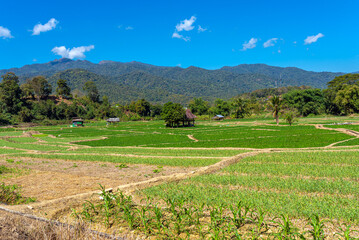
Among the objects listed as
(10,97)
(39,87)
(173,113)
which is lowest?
(173,113)

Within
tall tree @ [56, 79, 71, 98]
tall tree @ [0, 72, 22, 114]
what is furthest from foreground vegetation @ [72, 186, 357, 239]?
tall tree @ [56, 79, 71, 98]

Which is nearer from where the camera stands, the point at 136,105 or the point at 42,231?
the point at 42,231

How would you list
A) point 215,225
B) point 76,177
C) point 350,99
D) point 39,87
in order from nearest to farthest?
point 215,225
point 76,177
point 350,99
point 39,87

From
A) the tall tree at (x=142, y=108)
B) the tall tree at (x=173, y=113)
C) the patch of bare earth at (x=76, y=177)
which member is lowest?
→ the patch of bare earth at (x=76, y=177)

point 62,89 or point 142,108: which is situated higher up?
point 62,89

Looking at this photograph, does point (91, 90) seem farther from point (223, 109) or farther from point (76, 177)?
point (76, 177)

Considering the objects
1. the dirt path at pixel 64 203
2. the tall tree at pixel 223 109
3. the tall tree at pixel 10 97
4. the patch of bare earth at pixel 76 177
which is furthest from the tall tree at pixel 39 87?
the dirt path at pixel 64 203

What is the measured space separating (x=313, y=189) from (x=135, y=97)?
629 ft

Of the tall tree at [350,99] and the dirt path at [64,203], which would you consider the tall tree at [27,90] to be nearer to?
the dirt path at [64,203]

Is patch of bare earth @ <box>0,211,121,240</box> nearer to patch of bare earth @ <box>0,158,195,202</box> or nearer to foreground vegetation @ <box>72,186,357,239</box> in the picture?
foreground vegetation @ <box>72,186,357,239</box>

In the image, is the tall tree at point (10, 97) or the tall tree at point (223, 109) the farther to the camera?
the tall tree at point (223, 109)

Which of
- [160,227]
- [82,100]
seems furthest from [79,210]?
[82,100]

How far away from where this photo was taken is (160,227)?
6031 mm

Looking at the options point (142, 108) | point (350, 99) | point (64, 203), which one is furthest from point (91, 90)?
point (64, 203)
